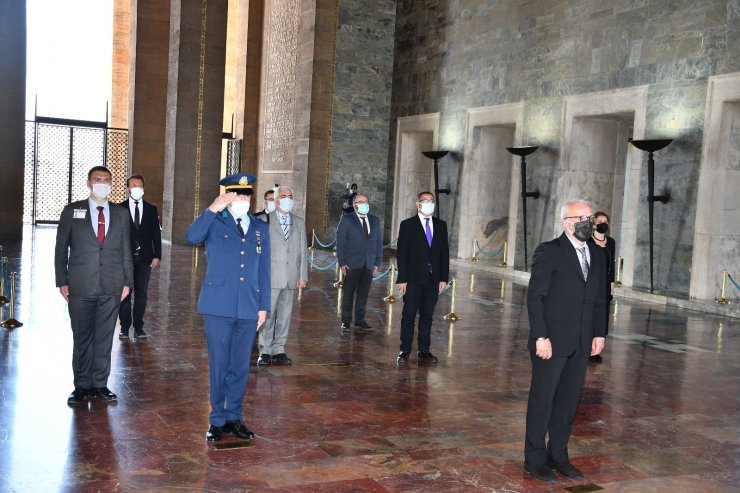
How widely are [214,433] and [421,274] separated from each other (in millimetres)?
3347

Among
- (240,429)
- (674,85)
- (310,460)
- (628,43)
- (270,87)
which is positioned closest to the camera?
(310,460)

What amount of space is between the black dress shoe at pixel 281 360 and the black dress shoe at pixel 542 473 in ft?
10.8

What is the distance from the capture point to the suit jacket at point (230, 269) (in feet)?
17.1

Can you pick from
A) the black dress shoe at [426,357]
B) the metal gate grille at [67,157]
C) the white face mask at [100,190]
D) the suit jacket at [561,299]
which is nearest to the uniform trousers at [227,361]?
the white face mask at [100,190]

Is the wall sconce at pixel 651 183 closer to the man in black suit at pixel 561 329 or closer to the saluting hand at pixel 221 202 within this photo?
the man in black suit at pixel 561 329

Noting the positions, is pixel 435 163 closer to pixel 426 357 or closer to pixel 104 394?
pixel 426 357

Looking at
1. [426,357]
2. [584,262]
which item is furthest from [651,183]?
[584,262]

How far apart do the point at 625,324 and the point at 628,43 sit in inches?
258

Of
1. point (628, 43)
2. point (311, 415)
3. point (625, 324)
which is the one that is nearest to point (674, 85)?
point (628, 43)

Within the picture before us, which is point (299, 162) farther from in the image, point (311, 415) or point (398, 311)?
point (311, 415)

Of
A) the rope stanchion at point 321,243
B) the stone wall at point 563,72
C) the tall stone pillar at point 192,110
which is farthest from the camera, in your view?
the tall stone pillar at point 192,110

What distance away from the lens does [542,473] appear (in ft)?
15.9

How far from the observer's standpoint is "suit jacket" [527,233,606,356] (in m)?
4.79

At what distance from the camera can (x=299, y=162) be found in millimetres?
22844
